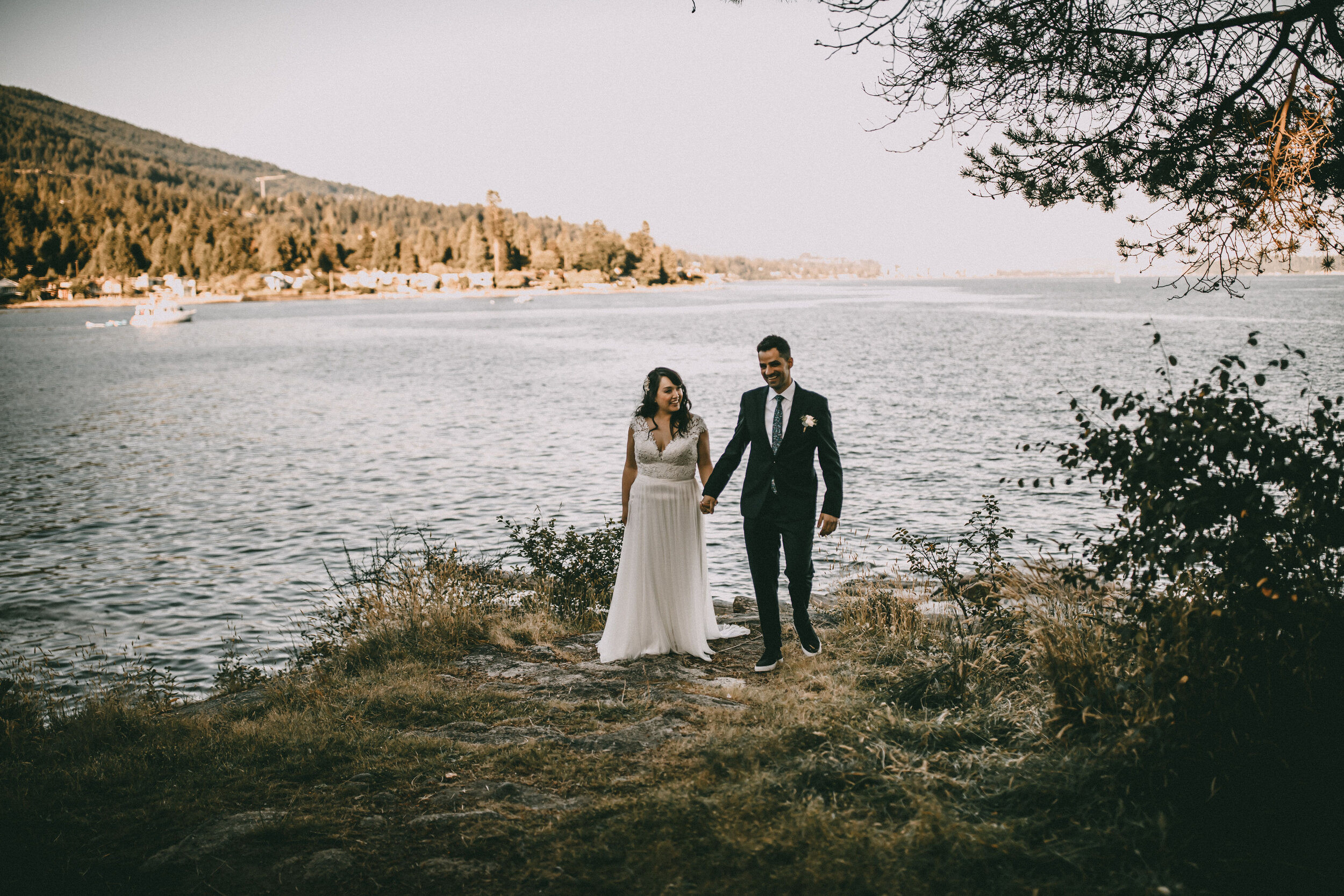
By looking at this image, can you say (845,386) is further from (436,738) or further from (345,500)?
(436,738)

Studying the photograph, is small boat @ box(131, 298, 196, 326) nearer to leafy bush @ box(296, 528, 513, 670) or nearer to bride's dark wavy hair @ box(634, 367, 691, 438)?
leafy bush @ box(296, 528, 513, 670)

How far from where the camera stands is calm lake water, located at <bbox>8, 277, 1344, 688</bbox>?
46.1 ft

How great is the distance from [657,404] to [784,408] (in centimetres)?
107

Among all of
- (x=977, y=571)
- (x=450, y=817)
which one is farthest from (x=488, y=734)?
(x=977, y=571)

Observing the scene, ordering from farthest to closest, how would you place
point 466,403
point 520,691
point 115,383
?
point 115,383 → point 466,403 → point 520,691

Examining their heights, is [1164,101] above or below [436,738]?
above

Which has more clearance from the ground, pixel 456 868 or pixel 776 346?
pixel 776 346

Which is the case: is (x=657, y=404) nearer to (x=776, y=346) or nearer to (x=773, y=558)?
(x=776, y=346)

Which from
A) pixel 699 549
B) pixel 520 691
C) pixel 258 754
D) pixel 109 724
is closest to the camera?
pixel 258 754

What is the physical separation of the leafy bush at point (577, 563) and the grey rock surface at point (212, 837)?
509 cm

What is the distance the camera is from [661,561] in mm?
7195

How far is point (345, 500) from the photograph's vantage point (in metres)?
20.1

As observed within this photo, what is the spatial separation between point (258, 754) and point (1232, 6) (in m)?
8.01

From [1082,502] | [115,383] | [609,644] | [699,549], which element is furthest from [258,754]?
[115,383]
